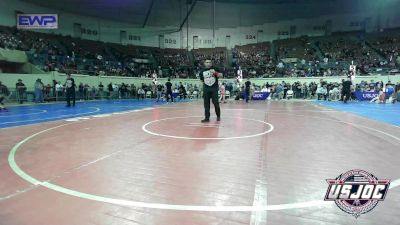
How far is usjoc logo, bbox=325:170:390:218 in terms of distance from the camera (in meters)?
2.51

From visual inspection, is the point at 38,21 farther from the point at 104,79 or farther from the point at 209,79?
the point at 209,79

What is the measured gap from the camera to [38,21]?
20844 mm

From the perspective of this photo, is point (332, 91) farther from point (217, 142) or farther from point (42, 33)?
point (42, 33)

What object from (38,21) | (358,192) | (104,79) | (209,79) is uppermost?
(38,21)

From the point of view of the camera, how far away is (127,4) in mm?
35719

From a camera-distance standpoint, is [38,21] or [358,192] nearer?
[358,192]

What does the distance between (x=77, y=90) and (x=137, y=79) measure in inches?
324

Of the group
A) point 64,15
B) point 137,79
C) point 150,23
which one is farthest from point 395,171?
point 150,23

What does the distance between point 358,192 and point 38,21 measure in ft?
75.5

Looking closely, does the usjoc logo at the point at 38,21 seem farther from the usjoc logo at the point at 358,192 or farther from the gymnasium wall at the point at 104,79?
the usjoc logo at the point at 358,192

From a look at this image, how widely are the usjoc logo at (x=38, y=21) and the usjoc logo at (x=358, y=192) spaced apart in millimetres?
21065

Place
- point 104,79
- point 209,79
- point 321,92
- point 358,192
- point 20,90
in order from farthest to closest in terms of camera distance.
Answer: point 104,79 → point 321,92 → point 20,90 → point 209,79 → point 358,192

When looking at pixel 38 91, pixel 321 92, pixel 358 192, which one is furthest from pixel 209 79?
pixel 321 92

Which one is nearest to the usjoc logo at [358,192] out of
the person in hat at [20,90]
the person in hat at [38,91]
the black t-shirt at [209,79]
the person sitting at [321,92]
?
the black t-shirt at [209,79]
